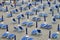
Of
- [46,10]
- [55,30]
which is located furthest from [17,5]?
[55,30]

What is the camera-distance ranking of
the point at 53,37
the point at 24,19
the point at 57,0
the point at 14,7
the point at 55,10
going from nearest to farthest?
the point at 53,37 → the point at 24,19 → the point at 55,10 → the point at 14,7 → the point at 57,0

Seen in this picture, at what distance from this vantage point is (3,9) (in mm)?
5527

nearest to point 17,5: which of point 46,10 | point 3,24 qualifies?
point 46,10

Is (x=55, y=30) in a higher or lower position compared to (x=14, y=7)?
lower

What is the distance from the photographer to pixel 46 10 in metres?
5.38

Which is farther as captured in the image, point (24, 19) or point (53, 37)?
point (24, 19)

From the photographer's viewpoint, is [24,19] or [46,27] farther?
[24,19]

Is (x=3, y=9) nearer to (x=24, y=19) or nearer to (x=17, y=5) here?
(x=17, y=5)

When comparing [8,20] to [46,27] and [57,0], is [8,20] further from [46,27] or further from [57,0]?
[57,0]

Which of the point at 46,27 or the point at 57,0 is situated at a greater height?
the point at 57,0

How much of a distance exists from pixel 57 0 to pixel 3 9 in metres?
1.74

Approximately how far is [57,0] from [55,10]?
89cm

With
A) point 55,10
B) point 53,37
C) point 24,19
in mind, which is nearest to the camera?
point 53,37

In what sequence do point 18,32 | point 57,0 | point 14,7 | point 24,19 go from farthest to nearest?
1. point 57,0
2. point 14,7
3. point 24,19
4. point 18,32
